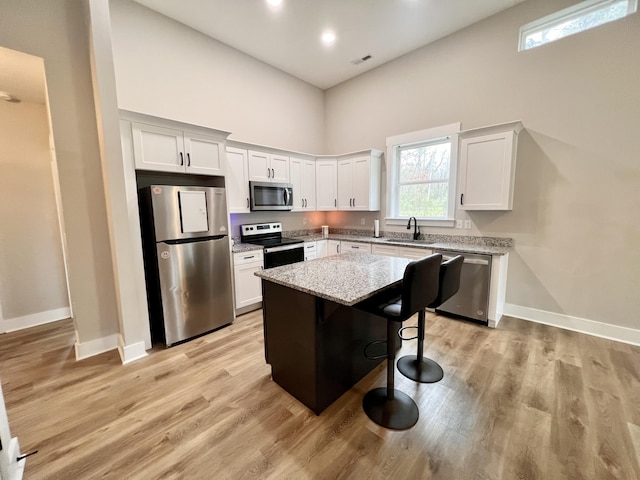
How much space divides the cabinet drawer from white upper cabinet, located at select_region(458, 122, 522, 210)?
111 inches

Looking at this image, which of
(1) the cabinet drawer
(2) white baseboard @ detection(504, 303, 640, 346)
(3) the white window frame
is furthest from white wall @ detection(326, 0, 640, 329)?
(1) the cabinet drawer

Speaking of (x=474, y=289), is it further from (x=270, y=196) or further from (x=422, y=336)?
(x=270, y=196)

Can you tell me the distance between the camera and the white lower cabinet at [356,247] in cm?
412

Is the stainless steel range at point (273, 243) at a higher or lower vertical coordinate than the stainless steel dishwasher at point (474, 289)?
higher

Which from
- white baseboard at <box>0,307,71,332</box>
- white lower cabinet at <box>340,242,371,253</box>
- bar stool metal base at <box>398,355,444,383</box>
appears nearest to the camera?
bar stool metal base at <box>398,355,444,383</box>

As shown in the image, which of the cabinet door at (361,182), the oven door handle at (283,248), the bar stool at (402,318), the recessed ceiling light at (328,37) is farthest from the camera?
the cabinet door at (361,182)

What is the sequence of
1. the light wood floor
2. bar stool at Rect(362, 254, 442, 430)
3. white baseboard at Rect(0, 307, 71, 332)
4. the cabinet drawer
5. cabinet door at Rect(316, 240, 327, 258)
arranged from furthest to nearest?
cabinet door at Rect(316, 240, 327, 258) < the cabinet drawer < white baseboard at Rect(0, 307, 71, 332) < bar stool at Rect(362, 254, 442, 430) < the light wood floor

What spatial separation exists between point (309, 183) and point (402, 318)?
346 centimetres

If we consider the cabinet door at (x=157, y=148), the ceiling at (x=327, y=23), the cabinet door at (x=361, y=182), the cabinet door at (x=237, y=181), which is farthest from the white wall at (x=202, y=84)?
the cabinet door at (x=361, y=182)

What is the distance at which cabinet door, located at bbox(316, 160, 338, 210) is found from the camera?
15.5 ft

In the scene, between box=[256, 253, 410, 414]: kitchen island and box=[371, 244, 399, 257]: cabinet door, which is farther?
box=[371, 244, 399, 257]: cabinet door

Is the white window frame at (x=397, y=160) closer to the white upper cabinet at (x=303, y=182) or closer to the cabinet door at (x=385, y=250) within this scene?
the cabinet door at (x=385, y=250)

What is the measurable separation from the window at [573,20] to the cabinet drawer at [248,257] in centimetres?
411

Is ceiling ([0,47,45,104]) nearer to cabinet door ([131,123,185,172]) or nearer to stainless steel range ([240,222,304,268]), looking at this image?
cabinet door ([131,123,185,172])
